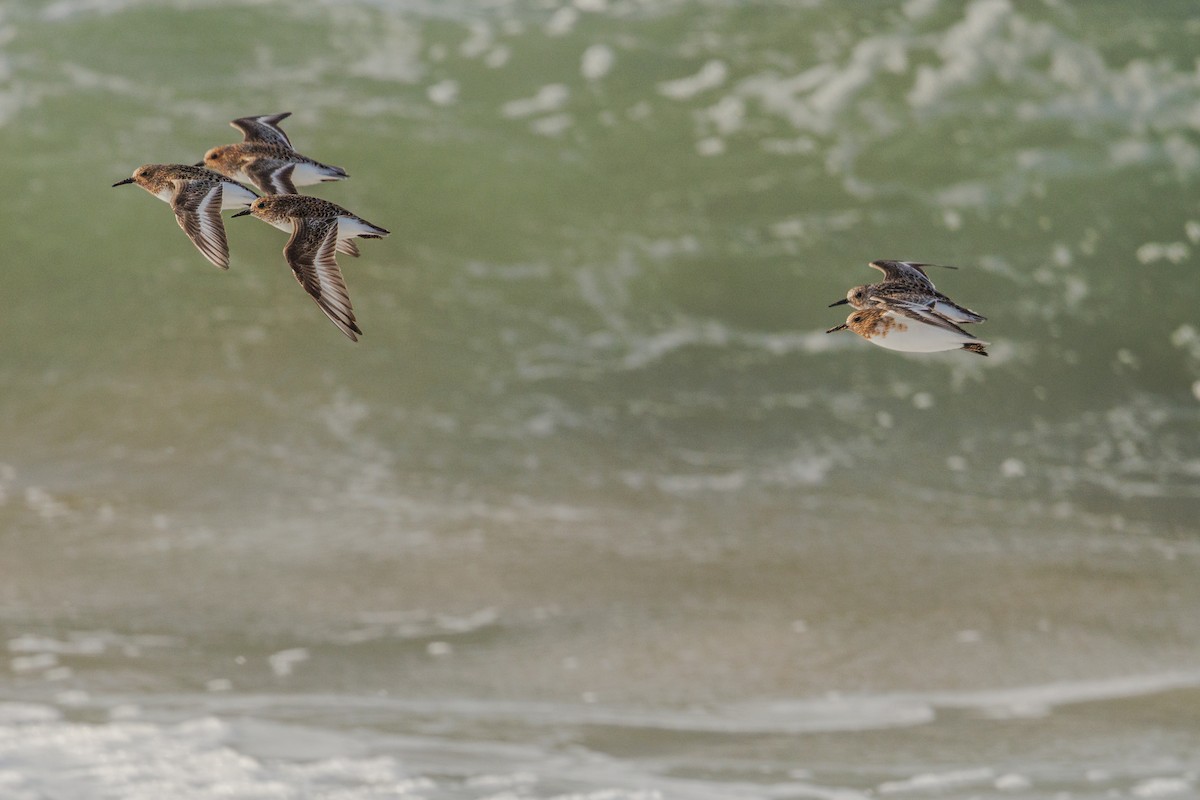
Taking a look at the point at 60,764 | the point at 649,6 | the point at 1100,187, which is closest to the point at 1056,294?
the point at 1100,187

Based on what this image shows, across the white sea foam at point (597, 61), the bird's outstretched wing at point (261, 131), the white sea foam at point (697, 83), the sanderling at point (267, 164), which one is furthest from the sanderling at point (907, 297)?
the white sea foam at point (597, 61)

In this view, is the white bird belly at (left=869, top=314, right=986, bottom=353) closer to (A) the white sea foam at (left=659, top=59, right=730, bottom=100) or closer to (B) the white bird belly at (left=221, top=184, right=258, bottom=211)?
(B) the white bird belly at (left=221, top=184, right=258, bottom=211)

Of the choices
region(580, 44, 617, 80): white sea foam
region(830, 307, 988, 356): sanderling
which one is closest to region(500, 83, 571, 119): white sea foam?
region(580, 44, 617, 80): white sea foam

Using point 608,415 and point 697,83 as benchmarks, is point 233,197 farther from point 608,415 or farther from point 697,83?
point 697,83

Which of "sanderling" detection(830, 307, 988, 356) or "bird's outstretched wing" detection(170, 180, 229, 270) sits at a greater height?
"bird's outstretched wing" detection(170, 180, 229, 270)

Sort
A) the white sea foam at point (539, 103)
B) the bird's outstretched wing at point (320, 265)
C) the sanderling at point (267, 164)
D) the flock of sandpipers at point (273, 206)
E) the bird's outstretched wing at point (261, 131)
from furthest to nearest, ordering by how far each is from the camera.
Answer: the white sea foam at point (539, 103) → the bird's outstretched wing at point (261, 131) → the sanderling at point (267, 164) → the flock of sandpipers at point (273, 206) → the bird's outstretched wing at point (320, 265)

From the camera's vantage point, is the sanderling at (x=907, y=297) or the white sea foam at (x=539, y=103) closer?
the sanderling at (x=907, y=297)

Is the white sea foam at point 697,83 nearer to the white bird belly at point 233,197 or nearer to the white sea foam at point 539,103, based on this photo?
the white sea foam at point 539,103

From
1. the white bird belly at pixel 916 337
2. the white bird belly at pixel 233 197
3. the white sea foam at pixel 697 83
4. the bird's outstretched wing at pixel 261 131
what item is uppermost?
the white sea foam at pixel 697 83
